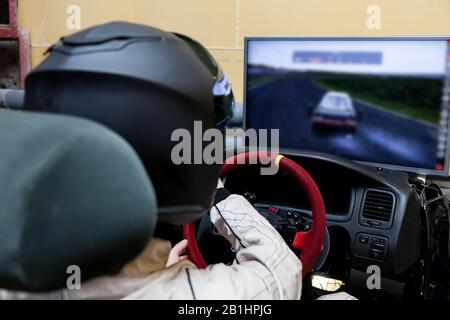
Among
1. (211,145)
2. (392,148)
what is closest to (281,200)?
(392,148)

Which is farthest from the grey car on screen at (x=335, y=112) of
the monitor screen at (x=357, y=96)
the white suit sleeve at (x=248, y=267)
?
the white suit sleeve at (x=248, y=267)

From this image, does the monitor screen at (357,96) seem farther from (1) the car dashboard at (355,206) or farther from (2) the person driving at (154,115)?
(2) the person driving at (154,115)

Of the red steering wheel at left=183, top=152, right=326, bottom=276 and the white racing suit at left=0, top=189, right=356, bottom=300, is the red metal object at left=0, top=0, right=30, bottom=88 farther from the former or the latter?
the white racing suit at left=0, top=189, right=356, bottom=300

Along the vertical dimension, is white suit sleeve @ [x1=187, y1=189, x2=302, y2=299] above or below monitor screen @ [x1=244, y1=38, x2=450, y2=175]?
below

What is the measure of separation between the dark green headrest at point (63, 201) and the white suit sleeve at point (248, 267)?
22 centimetres

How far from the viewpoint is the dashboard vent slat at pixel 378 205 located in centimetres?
142

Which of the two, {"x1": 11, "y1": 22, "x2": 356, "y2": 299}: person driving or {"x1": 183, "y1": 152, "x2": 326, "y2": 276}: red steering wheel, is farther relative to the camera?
{"x1": 183, "y1": 152, "x2": 326, "y2": 276}: red steering wheel

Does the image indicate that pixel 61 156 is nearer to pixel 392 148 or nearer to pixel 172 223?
pixel 172 223

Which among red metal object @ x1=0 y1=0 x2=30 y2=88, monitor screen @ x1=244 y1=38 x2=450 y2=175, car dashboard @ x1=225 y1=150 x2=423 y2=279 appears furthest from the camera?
red metal object @ x1=0 y1=0 x2=30 y2=88

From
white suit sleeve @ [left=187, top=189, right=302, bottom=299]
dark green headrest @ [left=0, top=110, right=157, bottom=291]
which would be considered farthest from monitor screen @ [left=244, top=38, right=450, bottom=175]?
dark green headrest @ [left=0, top=110, right=157, bottom=291]

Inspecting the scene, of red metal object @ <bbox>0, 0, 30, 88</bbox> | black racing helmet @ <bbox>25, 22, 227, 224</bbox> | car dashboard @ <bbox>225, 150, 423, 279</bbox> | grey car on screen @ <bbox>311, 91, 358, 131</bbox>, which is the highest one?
red metal object @ <bbox>0, 0, 30, 88</bbox>

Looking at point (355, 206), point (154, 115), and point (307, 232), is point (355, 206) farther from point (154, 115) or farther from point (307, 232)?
point (154, 115)

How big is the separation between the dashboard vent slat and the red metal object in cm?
201

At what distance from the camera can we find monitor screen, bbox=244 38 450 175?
1.71 meters
